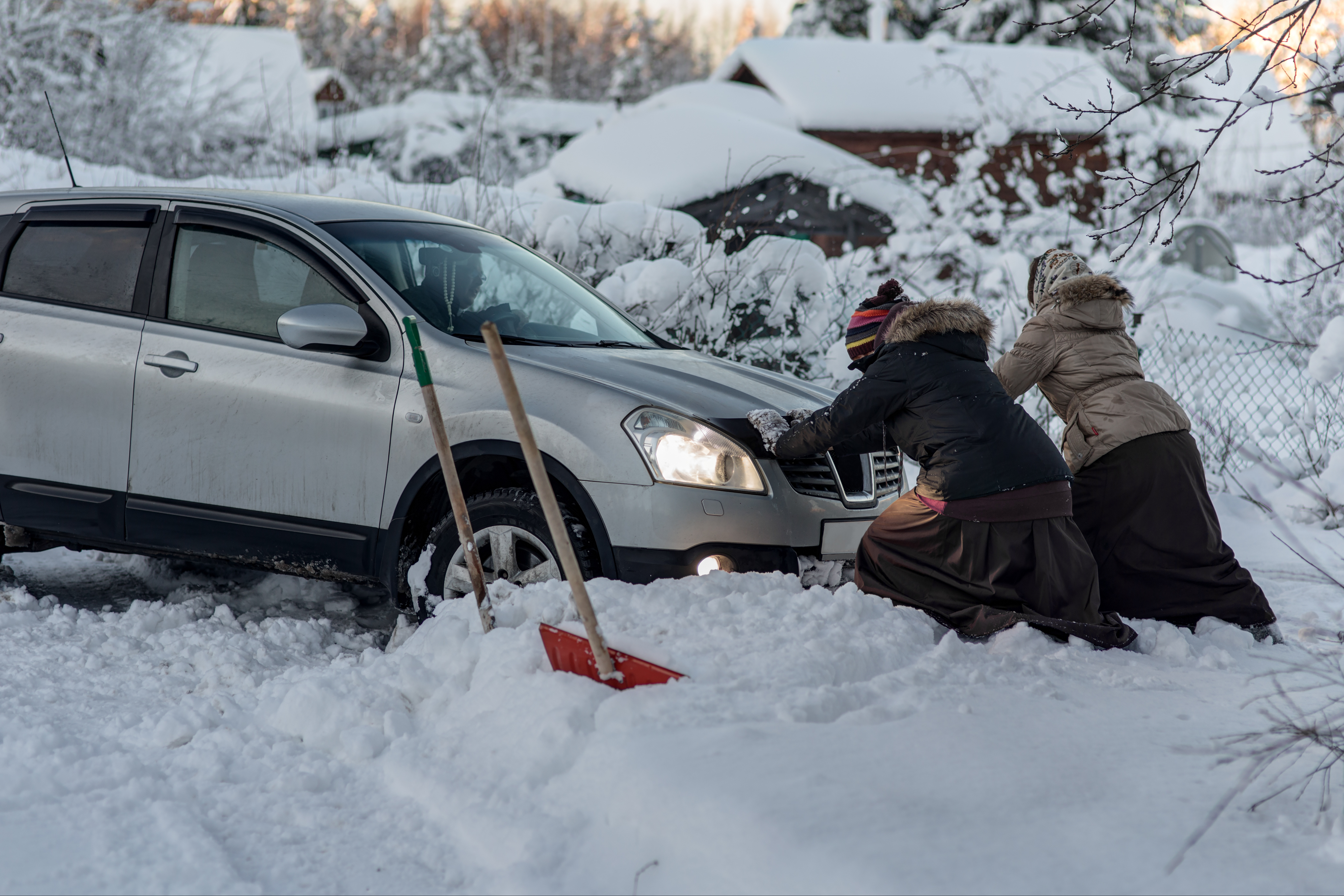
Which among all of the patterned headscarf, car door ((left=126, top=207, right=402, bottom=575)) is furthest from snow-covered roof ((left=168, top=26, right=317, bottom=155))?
the patterned headscarf

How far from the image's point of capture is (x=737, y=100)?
22.9 m

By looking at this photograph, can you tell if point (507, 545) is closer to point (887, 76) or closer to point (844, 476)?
point (844, 476)

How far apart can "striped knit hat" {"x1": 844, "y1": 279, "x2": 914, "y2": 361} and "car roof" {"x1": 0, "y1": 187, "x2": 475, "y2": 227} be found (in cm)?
198

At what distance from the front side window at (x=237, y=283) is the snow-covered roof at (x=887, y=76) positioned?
57.3 ft

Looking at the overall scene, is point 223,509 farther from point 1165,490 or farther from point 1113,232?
point 1165,490

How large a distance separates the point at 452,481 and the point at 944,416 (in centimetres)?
177

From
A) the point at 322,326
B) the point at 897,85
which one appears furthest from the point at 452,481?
the point at 897,85

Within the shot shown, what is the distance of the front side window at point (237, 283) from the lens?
4.27m

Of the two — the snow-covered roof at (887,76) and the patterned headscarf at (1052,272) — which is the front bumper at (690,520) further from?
the snow-covered roof at (887,76)

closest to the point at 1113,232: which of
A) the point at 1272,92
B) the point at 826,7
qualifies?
the point at 1272,92

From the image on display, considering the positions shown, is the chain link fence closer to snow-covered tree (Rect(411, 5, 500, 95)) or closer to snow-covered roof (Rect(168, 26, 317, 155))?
snow-covered roof (Rect(168, 26, 317, 155))

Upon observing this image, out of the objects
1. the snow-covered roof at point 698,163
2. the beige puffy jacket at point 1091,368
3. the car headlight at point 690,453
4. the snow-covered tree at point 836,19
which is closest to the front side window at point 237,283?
the car headlight at point 690,453

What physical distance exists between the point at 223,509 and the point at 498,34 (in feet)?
219

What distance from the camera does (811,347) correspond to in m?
8.14
